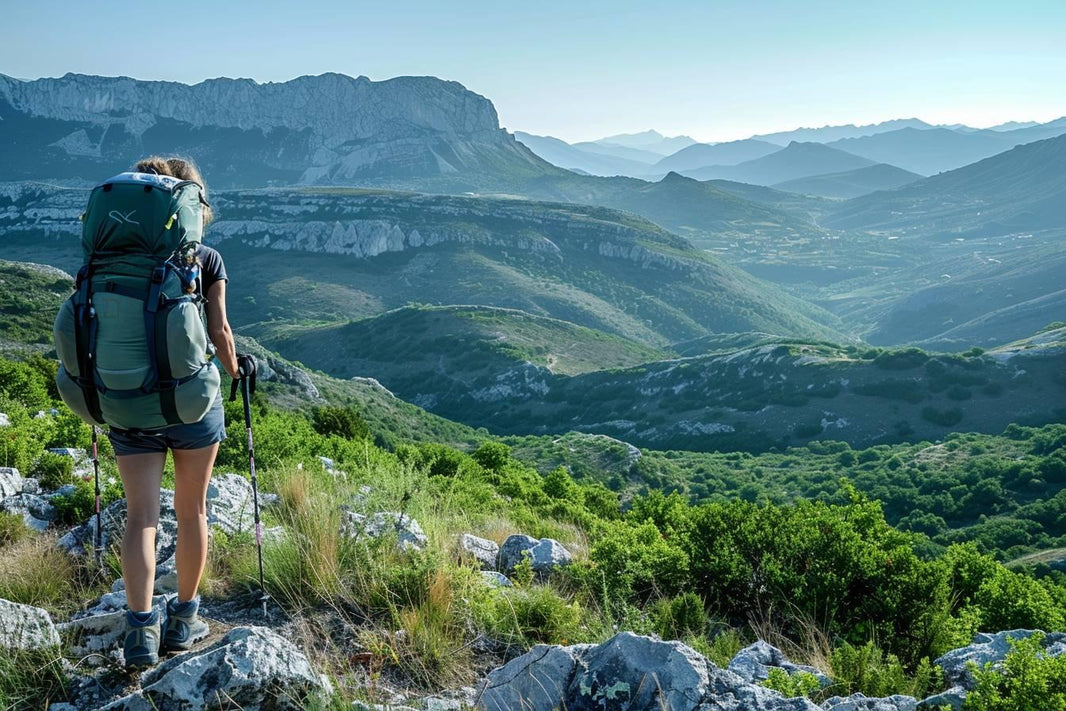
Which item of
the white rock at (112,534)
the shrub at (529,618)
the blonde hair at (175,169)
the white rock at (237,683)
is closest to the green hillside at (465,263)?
the white rock at (112,534)

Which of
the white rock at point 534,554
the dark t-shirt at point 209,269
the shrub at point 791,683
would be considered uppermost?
the dark t-shirt at point 209,269

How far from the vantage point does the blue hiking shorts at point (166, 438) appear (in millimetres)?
3588

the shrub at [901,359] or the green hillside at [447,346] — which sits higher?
the shrub at [901,359]

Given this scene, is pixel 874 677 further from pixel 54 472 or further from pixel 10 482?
pixel 54 472

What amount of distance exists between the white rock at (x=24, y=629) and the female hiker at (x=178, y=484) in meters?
0.40

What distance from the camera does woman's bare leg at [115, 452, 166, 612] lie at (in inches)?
142

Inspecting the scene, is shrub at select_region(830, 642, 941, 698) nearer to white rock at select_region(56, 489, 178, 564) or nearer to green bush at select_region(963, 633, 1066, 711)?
green bush at select_region(963, 633, 1066, 711)

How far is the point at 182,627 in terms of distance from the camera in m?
3.80

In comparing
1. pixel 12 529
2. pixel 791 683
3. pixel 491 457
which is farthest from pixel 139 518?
pixel 491 457

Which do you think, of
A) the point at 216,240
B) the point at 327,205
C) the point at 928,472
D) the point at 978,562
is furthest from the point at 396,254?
the point at 978,562

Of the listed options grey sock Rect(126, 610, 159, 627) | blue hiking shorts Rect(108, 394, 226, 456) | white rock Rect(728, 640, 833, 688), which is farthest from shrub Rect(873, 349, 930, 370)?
grey sock Rect(126, 610, 159, 627)

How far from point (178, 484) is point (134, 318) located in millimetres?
1018

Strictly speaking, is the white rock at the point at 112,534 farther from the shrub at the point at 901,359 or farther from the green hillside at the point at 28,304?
the shrub at the point at 901,359

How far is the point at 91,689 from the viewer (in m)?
3.40
